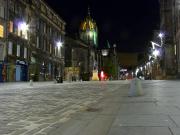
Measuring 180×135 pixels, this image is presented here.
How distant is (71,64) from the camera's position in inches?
4567

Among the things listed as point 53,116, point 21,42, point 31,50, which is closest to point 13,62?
point 21,42

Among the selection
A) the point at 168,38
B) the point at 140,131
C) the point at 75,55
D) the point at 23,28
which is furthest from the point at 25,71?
the point at 140,131

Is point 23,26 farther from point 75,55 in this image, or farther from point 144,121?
point 75,55

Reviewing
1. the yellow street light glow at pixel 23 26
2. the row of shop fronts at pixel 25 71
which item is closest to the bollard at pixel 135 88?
the row of shop fronts at pixel 25 71

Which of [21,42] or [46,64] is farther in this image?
[46,64]

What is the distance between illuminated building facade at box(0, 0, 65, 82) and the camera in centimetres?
5828

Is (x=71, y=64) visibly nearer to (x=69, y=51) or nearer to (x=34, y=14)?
(x=69, y=51)

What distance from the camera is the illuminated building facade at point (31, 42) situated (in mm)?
58281

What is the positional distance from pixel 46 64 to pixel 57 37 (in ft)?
49.0

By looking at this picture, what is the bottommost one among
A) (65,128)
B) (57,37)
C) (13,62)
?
(65,128)

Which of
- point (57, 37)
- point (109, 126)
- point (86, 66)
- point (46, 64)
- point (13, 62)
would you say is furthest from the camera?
point (86, 66)

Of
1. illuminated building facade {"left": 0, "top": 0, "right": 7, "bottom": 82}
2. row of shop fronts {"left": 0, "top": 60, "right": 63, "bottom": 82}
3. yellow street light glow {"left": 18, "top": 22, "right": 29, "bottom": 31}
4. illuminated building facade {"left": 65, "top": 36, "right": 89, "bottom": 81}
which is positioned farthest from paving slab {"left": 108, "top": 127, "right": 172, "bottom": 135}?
illuminated building facade {"left": 65, "top": 36, "right": 89, "bottom": 81}

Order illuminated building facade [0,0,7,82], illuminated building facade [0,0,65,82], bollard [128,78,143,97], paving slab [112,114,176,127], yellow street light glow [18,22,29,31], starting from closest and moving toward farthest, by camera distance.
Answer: paving slab [112,114,176,127] < bollard [128,78,143,97] < illuminated building facade [0,0,7,82] < illuminated building facade [0,0,65,82] < yellow street light glow [18,22,29,31]

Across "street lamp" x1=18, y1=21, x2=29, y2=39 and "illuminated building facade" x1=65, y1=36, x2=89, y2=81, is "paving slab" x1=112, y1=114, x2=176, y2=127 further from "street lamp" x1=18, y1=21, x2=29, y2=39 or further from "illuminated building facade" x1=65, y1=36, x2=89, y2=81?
"illuminated building facade" x1=65, y1=36, x2=89, y2=81
